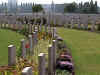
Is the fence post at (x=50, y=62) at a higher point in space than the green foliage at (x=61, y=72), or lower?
higher

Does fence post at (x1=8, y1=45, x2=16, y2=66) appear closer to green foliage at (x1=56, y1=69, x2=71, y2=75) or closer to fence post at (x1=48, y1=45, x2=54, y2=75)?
fence post at (x1=48, y1=45, x2=54, y2=75)

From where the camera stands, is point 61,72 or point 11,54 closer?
point 61,72

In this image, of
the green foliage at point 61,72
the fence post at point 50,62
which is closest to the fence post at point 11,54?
the fence post at point 50,62

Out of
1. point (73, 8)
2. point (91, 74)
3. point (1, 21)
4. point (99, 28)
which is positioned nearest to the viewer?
point (91, 74)

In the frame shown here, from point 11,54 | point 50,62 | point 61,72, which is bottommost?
point 61,72

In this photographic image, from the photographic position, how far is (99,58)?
9711 mm

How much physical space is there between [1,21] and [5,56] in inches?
657

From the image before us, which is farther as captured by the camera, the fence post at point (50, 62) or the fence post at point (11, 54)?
the fence post at point (11, 54)

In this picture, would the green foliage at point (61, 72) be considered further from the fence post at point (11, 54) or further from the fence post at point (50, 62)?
the fence post at point (11, 54)

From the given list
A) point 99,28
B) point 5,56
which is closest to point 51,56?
point 5,56

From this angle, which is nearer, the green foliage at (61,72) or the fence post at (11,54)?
the green foliage at (61,72)

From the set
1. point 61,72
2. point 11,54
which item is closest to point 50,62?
point 61,72

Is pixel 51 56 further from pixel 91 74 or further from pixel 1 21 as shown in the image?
pixel 1 21

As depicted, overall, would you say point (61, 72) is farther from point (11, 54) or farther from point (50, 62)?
point (11, 54)
